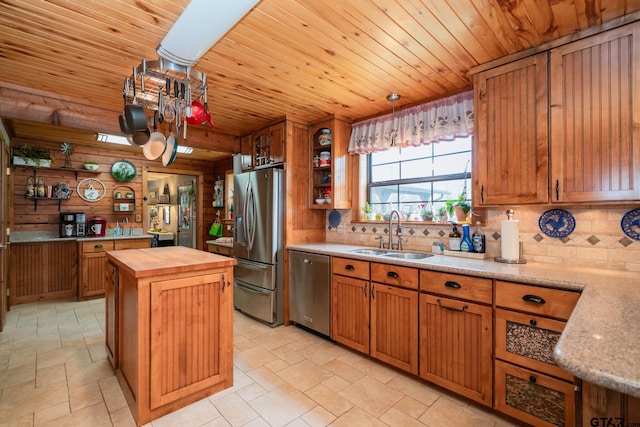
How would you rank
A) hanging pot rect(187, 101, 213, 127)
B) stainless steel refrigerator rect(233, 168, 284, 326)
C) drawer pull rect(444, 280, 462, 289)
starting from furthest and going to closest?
stainless steel refrigerator rect(233, 168, 284, 326), hanging pot rect(187, 101, 213, 127), drawer pull rect(444, 280, 462, 289)

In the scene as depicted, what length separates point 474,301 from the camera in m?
1.96

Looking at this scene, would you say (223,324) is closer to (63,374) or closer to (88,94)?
(63,374)

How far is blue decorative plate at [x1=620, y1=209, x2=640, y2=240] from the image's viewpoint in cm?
188

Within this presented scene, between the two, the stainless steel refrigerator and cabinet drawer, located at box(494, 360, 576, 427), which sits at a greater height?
the stainless steel refrigerator

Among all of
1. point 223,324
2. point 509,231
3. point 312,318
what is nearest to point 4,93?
point 223,324

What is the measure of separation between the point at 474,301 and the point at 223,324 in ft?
5.50

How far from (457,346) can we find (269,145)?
9.38ft

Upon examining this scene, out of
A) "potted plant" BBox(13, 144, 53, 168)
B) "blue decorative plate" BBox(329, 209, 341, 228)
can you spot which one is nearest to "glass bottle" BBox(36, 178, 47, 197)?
"potted plant" BBox(13, 144, 53, 168)

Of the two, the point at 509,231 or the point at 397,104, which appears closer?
the point at 509,231

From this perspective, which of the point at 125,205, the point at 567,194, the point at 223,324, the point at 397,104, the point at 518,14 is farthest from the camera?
the point at 125,205

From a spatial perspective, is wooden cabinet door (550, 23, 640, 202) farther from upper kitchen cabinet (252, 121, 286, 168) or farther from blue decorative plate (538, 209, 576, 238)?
upper kitchen cabinet (252, 121, 286, 168)

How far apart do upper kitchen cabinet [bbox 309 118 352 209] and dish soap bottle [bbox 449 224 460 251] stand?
4.01 ft

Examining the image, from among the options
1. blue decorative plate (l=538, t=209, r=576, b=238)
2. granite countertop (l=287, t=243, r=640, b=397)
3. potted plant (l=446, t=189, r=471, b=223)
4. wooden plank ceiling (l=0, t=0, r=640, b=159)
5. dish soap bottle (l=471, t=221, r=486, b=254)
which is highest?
wooden plank ceiling (l=0, t=0, r=640, b=159)

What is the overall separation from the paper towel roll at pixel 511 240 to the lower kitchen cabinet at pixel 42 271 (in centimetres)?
534
